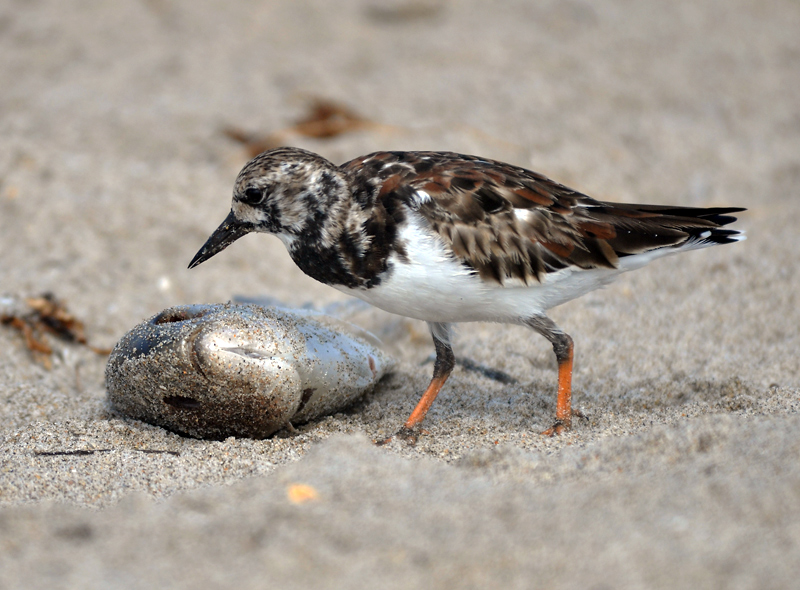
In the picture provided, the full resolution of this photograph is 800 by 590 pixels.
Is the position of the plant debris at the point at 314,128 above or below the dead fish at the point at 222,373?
above

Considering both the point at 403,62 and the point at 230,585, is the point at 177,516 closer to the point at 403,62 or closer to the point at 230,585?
the point at 230,585

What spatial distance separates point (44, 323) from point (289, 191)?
225cm

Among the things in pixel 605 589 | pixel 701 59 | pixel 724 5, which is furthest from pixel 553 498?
pixel 724 5

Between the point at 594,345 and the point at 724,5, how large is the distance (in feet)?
24.7

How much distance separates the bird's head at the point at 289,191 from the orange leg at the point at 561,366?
1056mm

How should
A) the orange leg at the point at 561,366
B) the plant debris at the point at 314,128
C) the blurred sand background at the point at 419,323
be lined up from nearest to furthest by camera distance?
the blurred sand background at the point at 419,323 < the orange leg at the point at 561,366 < the plant debris at the point at 314,128

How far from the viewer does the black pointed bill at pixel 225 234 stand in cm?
362

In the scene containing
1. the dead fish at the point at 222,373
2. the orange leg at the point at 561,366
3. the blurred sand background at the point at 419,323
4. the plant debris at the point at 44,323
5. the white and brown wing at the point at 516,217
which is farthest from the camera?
the plant debris at the point at 44,323

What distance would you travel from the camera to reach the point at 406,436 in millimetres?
3479

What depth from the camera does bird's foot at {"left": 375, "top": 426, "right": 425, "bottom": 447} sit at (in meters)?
3.41

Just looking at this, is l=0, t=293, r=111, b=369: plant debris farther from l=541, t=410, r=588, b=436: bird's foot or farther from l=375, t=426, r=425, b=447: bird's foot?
l=541, t=410, r=588, b=436: bird's foot

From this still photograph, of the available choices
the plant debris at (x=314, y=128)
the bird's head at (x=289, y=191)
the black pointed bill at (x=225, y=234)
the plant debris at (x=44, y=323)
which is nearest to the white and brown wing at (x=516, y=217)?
the bird's head at (x=289, y=191)

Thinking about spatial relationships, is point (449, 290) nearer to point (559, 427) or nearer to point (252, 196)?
point (559, 427)

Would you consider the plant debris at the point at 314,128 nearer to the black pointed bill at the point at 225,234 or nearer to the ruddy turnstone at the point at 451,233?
the black pointed bill at the point at 225,234
